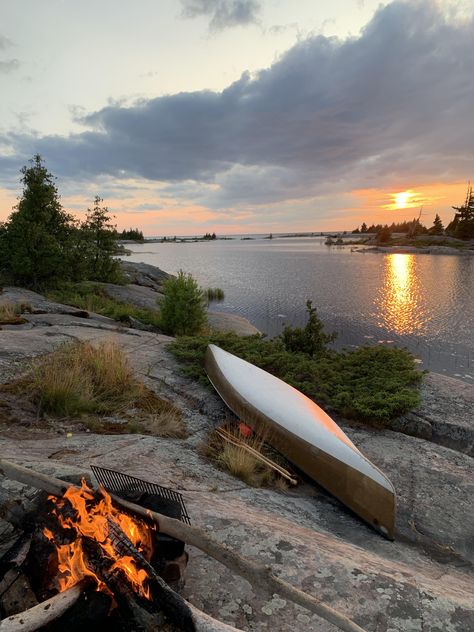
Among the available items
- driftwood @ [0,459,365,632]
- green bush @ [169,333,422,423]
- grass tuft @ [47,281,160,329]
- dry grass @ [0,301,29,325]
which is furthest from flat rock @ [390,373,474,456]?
grass tuft @ [47,281,160,329]

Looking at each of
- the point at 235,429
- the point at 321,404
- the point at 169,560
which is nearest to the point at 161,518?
the point at 169,560

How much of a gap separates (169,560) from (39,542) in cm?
90

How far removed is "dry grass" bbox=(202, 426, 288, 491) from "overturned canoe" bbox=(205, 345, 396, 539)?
485mm

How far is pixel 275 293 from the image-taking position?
112 ft

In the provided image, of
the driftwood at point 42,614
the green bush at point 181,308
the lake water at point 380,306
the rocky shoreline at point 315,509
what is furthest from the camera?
the lake water at point 380,306

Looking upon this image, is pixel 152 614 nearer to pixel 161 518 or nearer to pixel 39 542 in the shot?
pixel 161 518

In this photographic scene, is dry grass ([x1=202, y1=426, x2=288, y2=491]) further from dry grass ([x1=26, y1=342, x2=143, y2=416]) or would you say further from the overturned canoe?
dry grass ([x1=26, y1=342, x2=143, y2=416])

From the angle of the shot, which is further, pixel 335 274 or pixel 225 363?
pixel 335 274

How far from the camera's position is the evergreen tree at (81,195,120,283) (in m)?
26.6

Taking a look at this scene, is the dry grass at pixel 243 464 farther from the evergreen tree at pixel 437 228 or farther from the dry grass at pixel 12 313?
the evergreen tree at pixel 437 228

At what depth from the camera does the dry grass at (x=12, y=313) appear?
11.9 m

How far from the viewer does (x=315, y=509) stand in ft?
17.5

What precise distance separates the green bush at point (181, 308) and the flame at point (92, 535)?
1367 cm

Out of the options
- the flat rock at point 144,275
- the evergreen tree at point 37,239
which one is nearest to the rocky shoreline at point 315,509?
the evergreen tree at point 37,239
